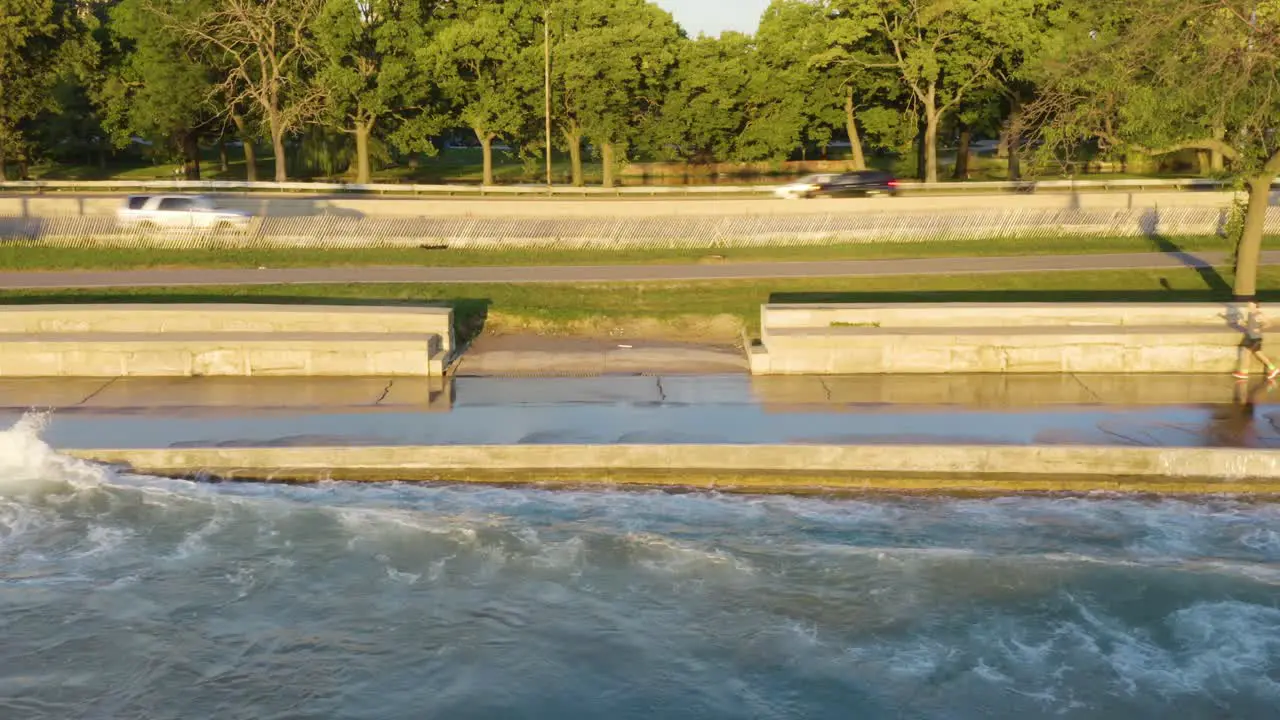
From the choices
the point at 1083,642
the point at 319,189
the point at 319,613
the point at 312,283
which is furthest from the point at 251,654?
the point at 319,189

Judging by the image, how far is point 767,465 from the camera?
43.9ft

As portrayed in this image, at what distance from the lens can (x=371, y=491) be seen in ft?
43.2

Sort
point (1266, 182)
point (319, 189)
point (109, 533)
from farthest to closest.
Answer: point (319, 189) < point (1266, 182) < point (109, 533)

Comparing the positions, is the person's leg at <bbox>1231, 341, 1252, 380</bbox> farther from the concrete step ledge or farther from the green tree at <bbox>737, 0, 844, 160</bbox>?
the green tree at <bbox>737, 0, 844, 160</bbox>

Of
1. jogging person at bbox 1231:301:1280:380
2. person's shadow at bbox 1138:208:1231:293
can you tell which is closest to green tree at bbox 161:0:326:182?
person's shadow at bbox 1138:208:1231:293

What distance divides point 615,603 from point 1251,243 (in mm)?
15695

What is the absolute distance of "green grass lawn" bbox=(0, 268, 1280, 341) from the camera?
21.1m

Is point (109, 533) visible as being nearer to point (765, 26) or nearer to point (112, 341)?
point (112, 341)

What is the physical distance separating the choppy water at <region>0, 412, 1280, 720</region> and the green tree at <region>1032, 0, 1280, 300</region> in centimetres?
882

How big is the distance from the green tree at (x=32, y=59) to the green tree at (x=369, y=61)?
38.2ft

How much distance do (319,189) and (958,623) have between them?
38258mm

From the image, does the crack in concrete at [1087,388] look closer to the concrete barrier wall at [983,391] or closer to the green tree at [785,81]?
the concrete barrier wall at [983,391]

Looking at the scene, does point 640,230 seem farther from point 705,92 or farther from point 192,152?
point 192,152

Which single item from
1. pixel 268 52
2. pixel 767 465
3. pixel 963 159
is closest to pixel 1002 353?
pixel 767 465
